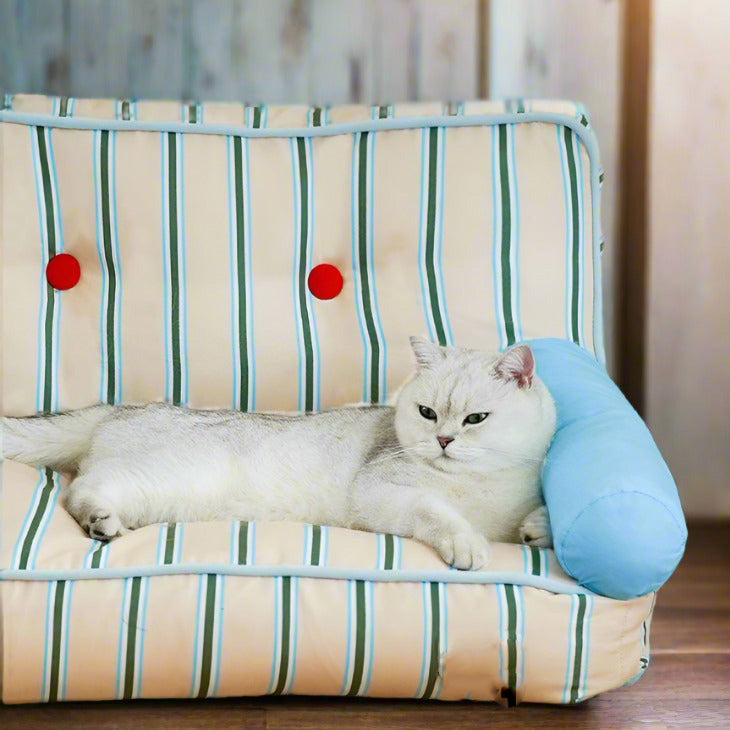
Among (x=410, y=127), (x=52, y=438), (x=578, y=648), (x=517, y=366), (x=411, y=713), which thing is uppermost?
(x=410, y=127)

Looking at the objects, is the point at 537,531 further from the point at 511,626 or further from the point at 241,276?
the point at 241,276

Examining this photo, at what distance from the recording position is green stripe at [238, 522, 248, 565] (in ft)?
4.16

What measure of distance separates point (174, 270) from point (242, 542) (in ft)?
2.26

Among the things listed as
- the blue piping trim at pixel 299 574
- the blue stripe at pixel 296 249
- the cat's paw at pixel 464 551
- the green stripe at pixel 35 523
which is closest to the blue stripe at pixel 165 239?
the blue stripe at pixel 296 249

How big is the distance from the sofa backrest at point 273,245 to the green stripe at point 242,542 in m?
0.48

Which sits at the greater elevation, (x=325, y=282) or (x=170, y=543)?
(x=325, y=282)

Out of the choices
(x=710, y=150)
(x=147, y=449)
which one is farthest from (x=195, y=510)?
(x=710, y=150)

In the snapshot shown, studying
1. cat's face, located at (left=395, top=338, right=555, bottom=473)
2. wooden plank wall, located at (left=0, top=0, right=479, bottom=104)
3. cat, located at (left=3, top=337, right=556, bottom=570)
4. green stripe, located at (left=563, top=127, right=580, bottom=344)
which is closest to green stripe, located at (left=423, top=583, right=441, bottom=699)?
cat, located at (left=3, top=337, right=556, bottom=570)

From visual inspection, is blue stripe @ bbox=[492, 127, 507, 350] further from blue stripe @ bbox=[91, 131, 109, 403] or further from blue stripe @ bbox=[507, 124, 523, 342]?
blue stripe @ bbox=[91, 131, 109, 403]

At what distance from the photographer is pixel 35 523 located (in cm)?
133

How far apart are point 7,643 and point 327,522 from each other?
47cm

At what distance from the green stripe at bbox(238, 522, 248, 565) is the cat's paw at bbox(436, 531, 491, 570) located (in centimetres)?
25

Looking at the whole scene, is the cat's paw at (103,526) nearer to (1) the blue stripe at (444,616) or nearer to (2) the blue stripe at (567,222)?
(1) the blue stripe at (444,616)

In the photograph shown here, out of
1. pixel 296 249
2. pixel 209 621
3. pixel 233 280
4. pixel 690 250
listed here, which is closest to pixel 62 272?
pixel 233 280
